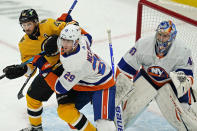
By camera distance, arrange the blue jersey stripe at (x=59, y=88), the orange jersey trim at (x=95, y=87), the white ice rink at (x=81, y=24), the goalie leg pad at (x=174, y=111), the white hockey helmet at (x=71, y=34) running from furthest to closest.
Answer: the white ice rink at (x=81, y=24) < the goalie leg pad at (x=174, y=111) < the orange jersey trim at (x=95, y=87) < the blue jersey stripe at (x=59, y=88) < the white hockey helmet at (x=71, y=34)

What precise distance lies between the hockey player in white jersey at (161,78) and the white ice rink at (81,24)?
359 millimetres

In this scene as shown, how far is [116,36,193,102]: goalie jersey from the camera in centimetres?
261

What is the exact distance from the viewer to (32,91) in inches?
102

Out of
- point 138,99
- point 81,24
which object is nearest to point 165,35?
point 138,99

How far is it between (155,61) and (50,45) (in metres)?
0.85

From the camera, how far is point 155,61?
2.68 m

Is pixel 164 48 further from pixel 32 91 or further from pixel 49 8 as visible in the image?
pixel 49 8

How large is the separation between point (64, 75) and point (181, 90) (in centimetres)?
88

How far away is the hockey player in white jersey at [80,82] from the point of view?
7.36 ft

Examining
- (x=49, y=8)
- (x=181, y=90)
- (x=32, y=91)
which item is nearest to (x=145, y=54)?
(x=181, y=90)

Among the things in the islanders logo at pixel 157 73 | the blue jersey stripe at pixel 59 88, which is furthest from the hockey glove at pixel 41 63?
the islanders logo at pixel 157 73

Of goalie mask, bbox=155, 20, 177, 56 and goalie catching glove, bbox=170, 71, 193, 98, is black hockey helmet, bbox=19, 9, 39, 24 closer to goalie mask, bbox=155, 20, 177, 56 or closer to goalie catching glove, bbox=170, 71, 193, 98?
goalie mask, bbox=155, 20, 177, 56

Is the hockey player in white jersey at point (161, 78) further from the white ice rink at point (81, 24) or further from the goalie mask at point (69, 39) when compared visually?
the goalie mask at point (69, 39)

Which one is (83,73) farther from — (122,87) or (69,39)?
(122,87)
